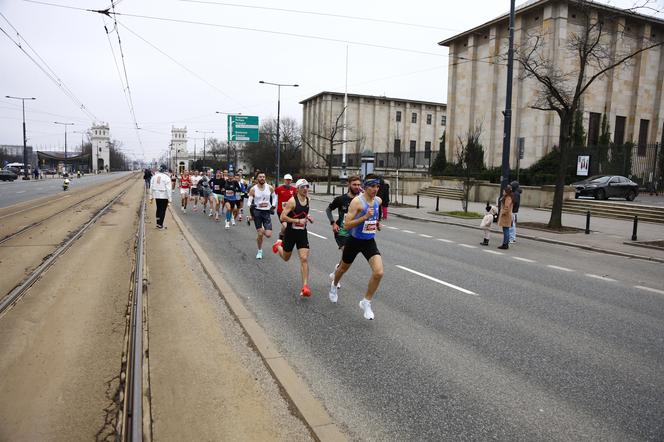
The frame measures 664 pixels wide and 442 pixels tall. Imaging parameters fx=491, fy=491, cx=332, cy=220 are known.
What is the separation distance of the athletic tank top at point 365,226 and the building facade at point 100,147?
142 metres

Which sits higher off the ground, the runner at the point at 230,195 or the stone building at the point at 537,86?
the stone building at the point at 537,86

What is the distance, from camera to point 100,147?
137m

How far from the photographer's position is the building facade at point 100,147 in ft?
441

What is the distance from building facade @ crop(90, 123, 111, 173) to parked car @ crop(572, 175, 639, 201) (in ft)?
428

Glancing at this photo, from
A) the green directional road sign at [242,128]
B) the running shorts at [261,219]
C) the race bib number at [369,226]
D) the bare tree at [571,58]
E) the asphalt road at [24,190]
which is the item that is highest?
the bare tree at [571,58]

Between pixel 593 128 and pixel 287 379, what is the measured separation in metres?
41.5

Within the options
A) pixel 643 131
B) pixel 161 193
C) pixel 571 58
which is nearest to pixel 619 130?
pixel 643 131

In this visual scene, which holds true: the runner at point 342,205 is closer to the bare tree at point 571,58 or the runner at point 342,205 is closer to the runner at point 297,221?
the runner at point 297,221

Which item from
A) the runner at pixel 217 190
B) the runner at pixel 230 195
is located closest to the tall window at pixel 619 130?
the runner at pixel 217 190

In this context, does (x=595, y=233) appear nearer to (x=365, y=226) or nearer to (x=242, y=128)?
(x=365, y=226)

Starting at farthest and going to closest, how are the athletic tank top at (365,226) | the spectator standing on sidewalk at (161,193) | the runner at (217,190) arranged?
the runner at (217,190) < the spectator standing on sidewalk at (161,193) < the athletic tank top at (365,226)

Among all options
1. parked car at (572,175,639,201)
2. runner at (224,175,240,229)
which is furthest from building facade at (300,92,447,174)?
runner at (224,175,240,229)

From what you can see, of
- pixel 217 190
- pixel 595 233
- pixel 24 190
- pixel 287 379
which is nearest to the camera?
pixel 287 379

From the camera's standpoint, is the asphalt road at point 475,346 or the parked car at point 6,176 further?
the parked car at point 6,176
